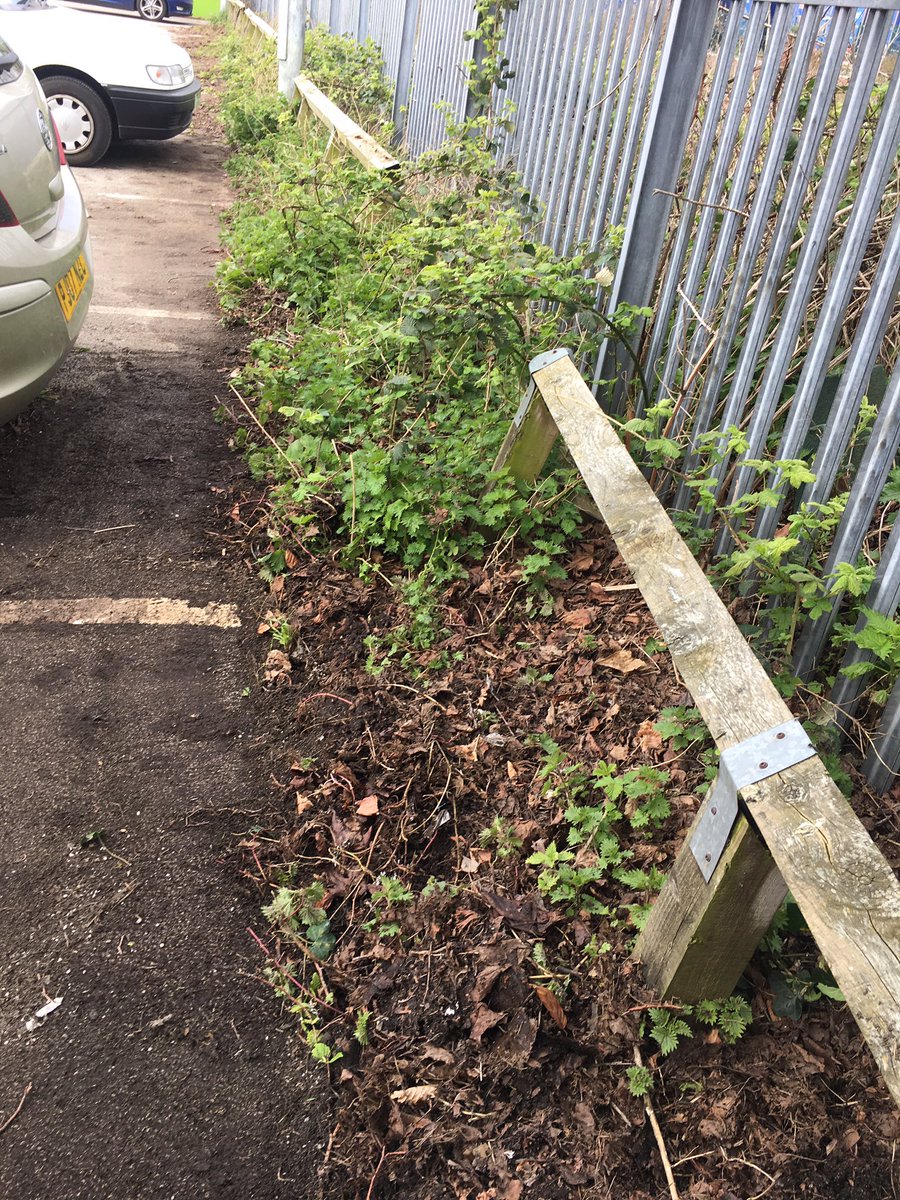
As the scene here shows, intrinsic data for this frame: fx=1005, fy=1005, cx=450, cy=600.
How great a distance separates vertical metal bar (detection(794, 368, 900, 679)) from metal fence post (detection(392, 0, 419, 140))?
811 centimetres

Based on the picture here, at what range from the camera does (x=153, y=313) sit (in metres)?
6.89

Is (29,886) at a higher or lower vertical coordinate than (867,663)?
lower

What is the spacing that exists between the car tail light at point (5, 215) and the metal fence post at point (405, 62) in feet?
21.2

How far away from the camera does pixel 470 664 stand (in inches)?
139

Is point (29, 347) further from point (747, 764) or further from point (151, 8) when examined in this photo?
point (151, 8)

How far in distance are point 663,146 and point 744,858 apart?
9.53ft

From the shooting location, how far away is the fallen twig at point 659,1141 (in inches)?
80.3

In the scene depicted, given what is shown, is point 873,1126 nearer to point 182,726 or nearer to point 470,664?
point 470,664

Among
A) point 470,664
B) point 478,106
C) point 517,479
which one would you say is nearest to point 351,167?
point 478,106

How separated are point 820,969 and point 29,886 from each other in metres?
2.05

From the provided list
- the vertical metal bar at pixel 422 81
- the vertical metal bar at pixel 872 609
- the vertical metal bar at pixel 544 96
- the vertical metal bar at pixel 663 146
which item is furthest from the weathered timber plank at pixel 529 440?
the vertical metal bar at pixel 422 81

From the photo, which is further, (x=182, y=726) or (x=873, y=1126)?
(x=182, y=726)

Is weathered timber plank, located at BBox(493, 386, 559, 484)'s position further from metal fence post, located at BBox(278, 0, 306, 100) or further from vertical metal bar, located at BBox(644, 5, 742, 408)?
metal fence post, located at BBox(278, 0, 306, 100)

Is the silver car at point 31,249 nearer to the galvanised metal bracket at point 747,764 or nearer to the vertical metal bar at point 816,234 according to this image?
the vertical metal bar at point 816,234
